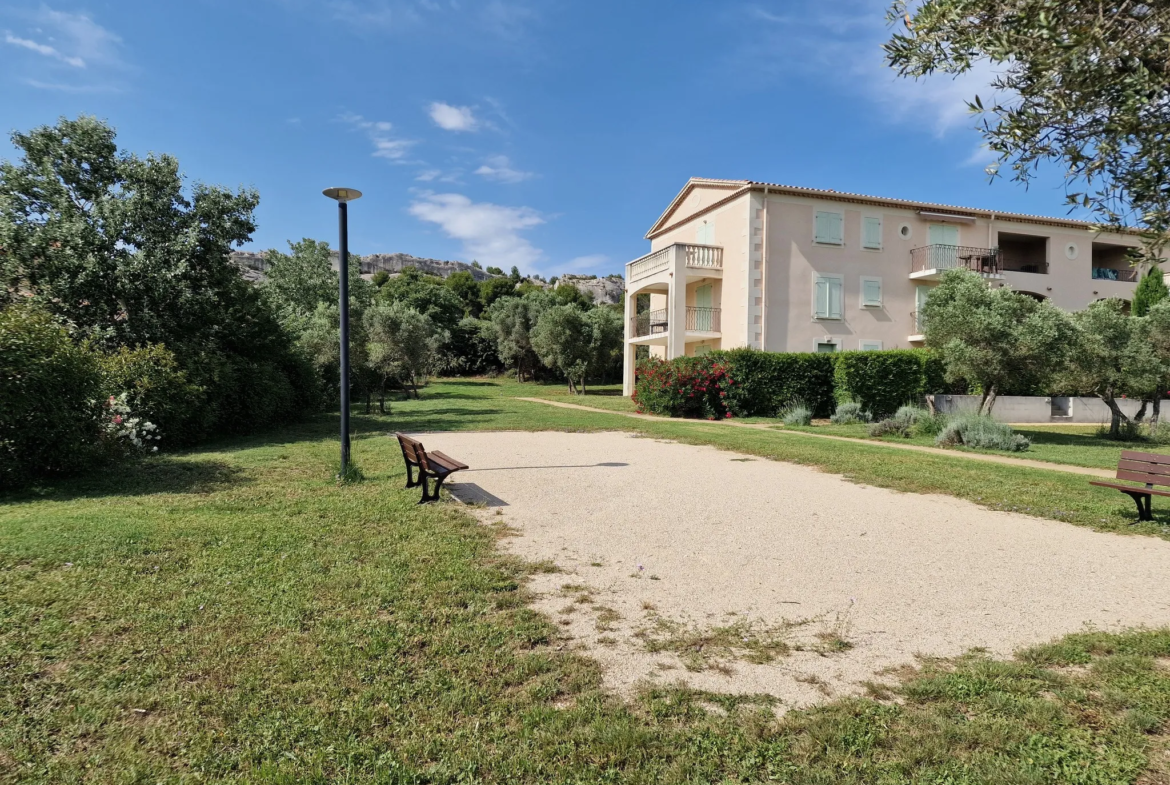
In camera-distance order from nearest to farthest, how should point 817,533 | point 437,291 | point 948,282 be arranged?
point 817,533 < point 948,282 < point 437,291

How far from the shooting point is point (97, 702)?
8.98 feet

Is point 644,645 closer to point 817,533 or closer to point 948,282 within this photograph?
point 817,533

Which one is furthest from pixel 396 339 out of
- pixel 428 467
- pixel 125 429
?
pixel 428 467

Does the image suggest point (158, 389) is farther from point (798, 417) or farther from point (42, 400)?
point (798, 417)

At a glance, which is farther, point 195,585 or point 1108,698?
point 195,585

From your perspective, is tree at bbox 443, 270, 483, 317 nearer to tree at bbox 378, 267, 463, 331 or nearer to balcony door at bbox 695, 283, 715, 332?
tree at bbox 378, 267, 463, 331

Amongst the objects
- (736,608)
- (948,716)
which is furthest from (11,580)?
(948,716)

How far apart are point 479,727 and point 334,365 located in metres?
20.6

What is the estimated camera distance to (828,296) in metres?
24.3

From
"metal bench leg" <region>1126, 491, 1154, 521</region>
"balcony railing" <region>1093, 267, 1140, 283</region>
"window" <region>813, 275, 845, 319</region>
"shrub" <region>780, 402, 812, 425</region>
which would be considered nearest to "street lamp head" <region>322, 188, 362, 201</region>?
"metal bench leg" <region>1126, 491, 1154, 521</region>

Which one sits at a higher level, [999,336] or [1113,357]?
[999,336]

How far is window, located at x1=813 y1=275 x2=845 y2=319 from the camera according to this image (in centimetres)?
2417

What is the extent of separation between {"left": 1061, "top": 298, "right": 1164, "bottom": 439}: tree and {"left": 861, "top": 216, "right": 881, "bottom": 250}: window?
969 cm

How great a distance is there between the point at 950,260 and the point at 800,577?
25538 millimetres
